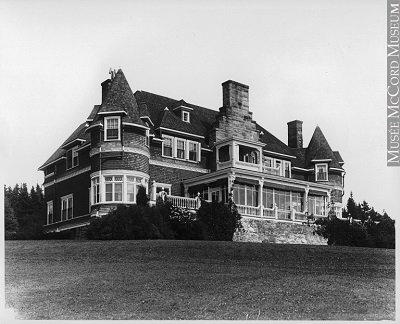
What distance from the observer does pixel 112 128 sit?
3897cm

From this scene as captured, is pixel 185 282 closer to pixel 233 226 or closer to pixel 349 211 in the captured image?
pixel 233 226

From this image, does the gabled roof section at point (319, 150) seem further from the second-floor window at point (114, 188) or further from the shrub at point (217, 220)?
the second-floor window at point (114, 188)

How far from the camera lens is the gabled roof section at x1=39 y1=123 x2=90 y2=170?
1702 inches

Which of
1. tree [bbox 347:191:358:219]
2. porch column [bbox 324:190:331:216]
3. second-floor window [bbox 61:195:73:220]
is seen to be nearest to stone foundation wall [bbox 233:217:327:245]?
porch column [bbox 324:190:331:216]

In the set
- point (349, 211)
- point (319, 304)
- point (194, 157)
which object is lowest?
point (319, 304)

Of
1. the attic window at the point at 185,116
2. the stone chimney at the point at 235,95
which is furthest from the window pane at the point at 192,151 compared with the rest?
the stone chimney at the point at 235,95

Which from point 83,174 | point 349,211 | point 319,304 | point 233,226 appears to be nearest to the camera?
point 319,304

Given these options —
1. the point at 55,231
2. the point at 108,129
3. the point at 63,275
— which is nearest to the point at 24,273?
the point at 63,275

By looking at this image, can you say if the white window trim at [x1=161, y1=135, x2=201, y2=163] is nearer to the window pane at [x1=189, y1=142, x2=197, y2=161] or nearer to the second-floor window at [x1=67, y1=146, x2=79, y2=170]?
the window pane at [x1=189, y1=142, x2=197, y2=161]

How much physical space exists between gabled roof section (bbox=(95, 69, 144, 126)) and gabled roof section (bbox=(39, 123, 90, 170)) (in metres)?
3.78

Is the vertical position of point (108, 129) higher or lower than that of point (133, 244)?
higher

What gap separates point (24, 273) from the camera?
2436cm

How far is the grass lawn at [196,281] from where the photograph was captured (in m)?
19.3

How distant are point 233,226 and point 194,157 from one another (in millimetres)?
8396
